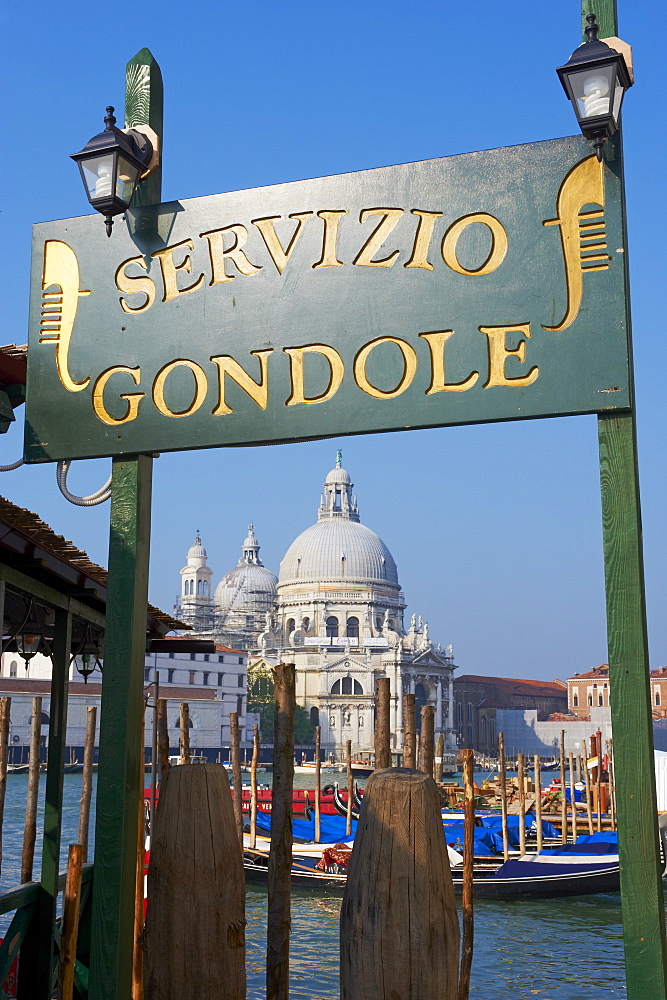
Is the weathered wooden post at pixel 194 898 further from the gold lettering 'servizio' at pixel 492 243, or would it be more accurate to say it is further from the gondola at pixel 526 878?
the gondola at pixel 526 878

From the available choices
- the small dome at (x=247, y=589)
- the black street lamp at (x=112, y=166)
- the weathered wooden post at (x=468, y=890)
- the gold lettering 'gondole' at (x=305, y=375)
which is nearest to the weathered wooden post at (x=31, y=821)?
the weathered wooden post at (x=468, y=890)

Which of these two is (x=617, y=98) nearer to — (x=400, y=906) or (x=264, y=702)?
(x=400, y=906)

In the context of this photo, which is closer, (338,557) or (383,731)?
(383,731)

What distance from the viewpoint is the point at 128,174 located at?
3.71m

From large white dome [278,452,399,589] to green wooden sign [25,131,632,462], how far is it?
3065 inches

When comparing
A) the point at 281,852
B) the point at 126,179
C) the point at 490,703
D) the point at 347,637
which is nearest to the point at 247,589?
the point at 347,637

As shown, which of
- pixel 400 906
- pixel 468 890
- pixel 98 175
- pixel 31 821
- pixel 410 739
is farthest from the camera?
pixel 410 739

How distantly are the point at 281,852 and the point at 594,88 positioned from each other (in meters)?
3.17

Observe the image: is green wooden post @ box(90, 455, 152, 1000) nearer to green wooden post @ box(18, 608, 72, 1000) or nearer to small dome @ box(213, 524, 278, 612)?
green wooden post @ box(18, 608, 72, 1000)

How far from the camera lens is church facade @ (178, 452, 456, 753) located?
73.1 m

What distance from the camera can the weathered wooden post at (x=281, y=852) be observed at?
3.72m

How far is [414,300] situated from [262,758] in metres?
67.6

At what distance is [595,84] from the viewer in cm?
305

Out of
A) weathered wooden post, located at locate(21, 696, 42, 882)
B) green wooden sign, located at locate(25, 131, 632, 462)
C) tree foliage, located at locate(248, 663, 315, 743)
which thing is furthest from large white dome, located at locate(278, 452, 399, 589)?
green wooden sign, located at locate(25, 131, 632, 462)
